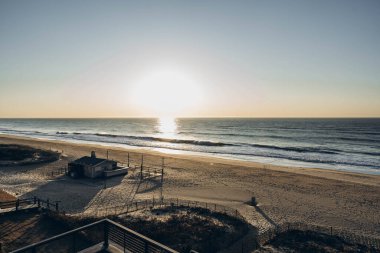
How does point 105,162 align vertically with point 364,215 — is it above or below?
above

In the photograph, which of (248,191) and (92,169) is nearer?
(248,191)

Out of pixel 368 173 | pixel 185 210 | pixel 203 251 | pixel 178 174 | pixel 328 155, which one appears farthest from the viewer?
pixel 328 155

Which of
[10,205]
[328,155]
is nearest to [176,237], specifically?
[10,205]

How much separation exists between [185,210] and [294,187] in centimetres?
1804

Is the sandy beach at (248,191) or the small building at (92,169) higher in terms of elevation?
the small building at (92,169)

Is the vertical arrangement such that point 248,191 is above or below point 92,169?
below

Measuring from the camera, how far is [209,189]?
3644cm

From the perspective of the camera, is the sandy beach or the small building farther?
the small building

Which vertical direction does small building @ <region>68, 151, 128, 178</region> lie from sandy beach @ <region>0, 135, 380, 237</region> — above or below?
above

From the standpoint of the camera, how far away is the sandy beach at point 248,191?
27047 millimetres

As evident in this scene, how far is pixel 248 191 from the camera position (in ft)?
117

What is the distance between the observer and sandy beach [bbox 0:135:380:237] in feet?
88.7

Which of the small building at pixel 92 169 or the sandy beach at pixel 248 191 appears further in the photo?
the small building at pixel 92 169

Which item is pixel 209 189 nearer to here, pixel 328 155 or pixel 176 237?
pixel 176 237
